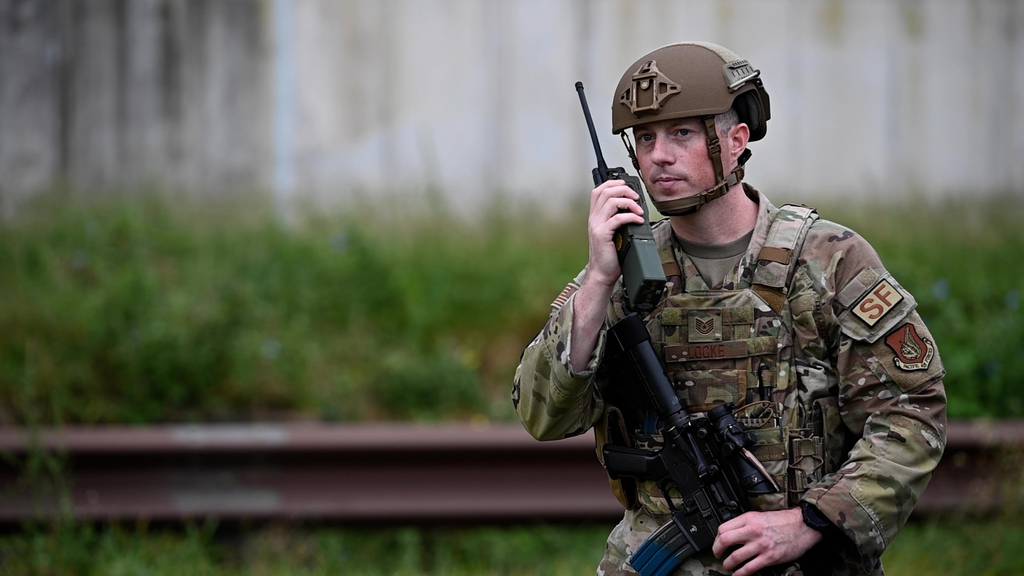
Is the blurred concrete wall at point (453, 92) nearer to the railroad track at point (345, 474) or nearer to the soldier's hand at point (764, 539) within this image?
the railroad track at point (345, 474)

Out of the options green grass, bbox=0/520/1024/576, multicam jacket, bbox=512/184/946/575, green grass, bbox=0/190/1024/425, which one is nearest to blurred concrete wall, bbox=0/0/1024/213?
green grass, bbox=0/190/1024/425

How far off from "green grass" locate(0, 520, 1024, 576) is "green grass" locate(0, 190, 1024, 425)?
56cm

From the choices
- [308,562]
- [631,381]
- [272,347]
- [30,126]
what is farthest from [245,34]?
[631,381]

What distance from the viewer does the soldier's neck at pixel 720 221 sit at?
9.22 ft

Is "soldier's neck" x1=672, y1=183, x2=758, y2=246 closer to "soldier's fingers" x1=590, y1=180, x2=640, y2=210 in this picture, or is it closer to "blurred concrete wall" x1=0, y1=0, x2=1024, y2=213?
"soldier's fingers" x1=590, y1=180, x2=640, y2=210

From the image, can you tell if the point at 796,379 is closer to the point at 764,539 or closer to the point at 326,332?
the point at 764,539

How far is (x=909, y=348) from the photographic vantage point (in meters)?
2.62

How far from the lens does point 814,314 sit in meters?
2.69

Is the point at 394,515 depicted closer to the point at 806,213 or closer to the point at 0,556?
the point at 0,556

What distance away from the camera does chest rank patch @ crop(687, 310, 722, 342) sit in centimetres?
274

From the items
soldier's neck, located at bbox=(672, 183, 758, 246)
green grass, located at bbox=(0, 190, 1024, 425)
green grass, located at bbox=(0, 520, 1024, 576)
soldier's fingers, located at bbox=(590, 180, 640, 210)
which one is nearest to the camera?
soldier's fingers, located at bbox=(590, 180, 640, 210)

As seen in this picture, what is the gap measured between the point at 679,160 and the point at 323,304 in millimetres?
3479

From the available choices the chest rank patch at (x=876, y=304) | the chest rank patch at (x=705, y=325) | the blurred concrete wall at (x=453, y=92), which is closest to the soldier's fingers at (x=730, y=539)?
the chest rank patch at (x=705, y=325)

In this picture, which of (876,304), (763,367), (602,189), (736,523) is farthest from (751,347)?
→ (602,189)
